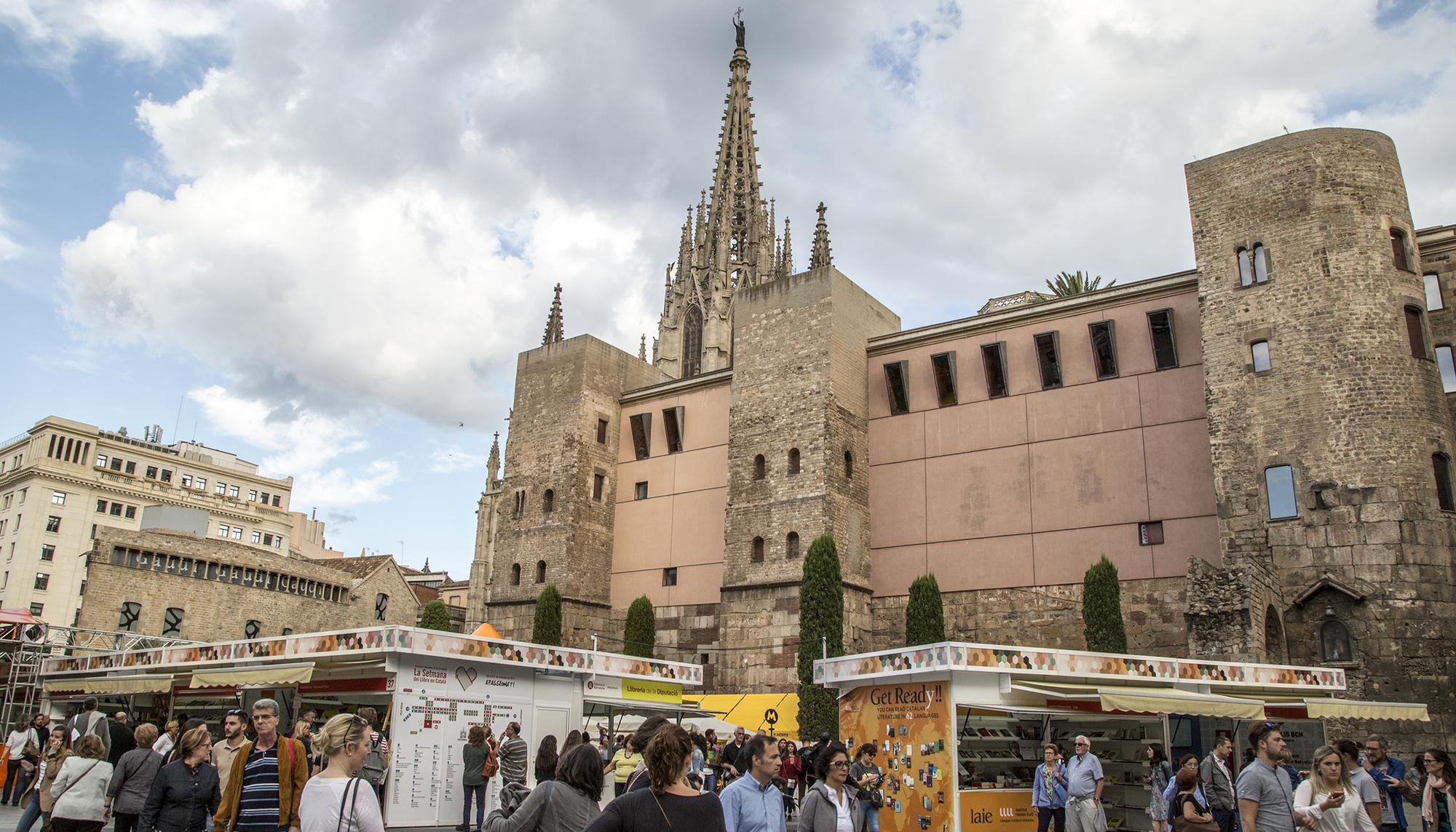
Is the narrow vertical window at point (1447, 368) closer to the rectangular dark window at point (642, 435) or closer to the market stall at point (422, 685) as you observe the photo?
the market stall at point (422, 685)

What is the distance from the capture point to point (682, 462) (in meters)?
35.4

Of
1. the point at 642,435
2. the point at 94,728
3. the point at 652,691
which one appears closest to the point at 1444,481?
the point at 652,691

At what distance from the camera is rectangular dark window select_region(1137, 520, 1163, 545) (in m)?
26.3

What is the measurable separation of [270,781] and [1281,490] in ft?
75.1

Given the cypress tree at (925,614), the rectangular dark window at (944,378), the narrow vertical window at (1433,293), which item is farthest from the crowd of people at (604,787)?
the narrow vertical window at (1433,293)

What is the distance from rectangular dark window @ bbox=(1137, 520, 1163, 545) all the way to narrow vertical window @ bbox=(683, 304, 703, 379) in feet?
137

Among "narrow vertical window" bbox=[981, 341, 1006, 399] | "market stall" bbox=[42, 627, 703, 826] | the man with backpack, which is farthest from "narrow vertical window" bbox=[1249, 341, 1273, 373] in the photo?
the man with backpack

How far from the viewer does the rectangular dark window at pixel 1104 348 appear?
28052 millimetres

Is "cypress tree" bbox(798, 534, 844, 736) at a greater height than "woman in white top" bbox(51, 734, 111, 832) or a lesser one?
greater

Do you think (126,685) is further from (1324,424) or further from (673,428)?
(1324,424)

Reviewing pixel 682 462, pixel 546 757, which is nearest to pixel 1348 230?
pixel 682 462

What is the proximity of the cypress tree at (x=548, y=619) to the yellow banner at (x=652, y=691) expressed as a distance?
11.7 metres

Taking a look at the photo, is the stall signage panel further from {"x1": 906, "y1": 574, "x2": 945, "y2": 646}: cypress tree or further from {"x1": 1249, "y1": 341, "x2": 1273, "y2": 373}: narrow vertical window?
{"x1": 1249, "y1": 341, "x2": 1273, "y2": 373}: narrow vertical window

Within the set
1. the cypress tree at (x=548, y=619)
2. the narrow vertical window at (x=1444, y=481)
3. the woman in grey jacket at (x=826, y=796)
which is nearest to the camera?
the woman in grey jacket at (x=826, y=796)
